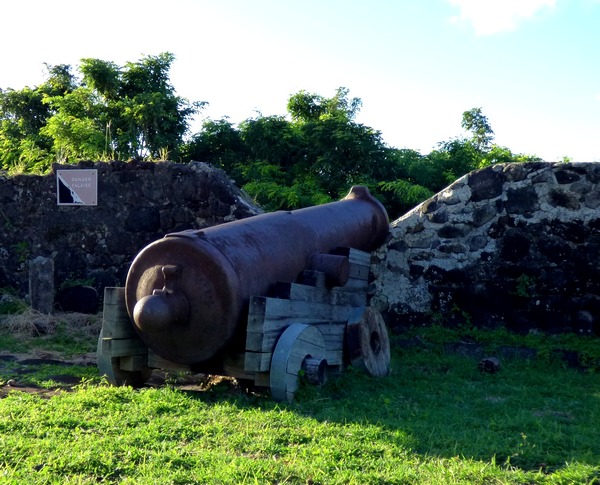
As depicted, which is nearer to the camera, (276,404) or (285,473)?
(285,473)

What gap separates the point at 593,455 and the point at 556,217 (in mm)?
3471

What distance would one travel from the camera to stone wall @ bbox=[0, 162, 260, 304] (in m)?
8.04

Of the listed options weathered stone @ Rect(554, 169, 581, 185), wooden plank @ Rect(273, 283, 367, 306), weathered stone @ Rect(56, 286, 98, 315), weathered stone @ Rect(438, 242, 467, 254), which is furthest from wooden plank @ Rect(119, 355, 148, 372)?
weathered stone @ Rect(554, 169, 581, 185)

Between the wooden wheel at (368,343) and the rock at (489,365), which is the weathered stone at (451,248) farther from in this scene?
the wooden wheel at (368,343)

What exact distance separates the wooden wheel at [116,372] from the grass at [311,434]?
6.4 inches

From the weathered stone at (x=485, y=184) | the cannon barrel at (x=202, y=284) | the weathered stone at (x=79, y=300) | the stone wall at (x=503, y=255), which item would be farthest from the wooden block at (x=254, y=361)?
the weathered stone at (x=79, y=300)

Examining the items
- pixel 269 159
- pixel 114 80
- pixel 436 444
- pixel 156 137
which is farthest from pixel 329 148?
pixel 436 444

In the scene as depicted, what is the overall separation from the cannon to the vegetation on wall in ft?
30.8

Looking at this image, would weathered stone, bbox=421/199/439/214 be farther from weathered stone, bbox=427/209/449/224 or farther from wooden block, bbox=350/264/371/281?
wooden block, bbox=350/264/371/281

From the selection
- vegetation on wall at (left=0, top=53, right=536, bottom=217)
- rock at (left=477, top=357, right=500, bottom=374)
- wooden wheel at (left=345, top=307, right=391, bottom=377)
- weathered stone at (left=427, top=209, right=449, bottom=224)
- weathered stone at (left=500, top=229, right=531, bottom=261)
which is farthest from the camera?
vegetation on wall at (left=0, top=53, right=536, bottom=217)

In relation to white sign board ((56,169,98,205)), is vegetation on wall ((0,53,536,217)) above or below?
above

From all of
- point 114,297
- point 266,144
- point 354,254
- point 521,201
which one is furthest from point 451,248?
point 266,144

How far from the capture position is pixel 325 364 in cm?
474

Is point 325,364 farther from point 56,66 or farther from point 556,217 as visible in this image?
point 56,66
